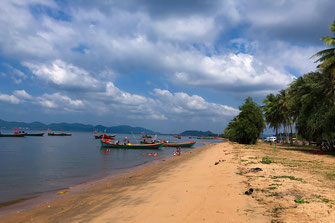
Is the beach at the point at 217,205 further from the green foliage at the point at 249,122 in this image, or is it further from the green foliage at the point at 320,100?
the green foliage at the point at 249,122

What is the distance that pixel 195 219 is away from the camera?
5.70 m

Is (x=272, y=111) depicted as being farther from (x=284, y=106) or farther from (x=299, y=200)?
(x=299, y=200)

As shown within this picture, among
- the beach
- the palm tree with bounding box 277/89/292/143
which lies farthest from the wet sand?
the palm tree with bounding box 277/89/292/143

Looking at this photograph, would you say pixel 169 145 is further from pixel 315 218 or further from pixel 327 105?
pixel 315 218

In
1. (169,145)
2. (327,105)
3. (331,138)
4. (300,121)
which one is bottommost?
(169,145)

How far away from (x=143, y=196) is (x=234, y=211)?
163 inches

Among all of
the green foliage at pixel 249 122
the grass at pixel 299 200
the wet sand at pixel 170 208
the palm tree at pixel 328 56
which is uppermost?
the palm tree at pixel 328 56

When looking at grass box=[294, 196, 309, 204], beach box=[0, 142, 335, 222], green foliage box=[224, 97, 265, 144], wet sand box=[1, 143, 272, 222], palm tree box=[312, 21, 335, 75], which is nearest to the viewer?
beach box=[0, 142, 335, 222]

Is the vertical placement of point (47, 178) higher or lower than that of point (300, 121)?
lower

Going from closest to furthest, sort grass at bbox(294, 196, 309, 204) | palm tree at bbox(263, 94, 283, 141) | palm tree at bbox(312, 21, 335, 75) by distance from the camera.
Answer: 1. grass at bbox(294, 196, 309, 204)
2. palm tree at bbox(312, 21, 335, 75)
3. palm tree at bbox(263, 94, 283, 141)

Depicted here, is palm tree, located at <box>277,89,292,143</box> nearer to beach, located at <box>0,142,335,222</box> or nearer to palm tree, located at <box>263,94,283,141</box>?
palm tree, located at <box>263,94,283,141</box>

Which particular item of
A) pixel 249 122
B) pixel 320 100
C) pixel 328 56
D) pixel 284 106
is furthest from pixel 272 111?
pixel 328 56

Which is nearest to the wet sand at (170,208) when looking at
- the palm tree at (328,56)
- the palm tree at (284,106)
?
the palm tree at (328,56)

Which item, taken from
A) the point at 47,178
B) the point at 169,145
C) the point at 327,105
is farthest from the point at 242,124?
the point at 47,178
